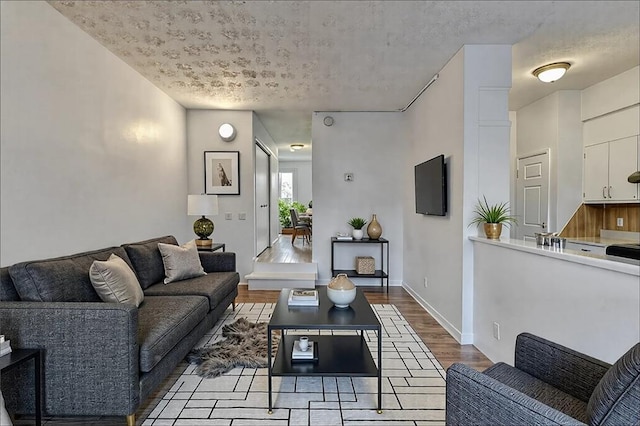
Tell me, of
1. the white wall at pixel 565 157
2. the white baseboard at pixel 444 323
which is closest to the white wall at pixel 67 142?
the white baseboard at pixel 444 323

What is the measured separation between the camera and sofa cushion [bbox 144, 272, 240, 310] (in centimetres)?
296

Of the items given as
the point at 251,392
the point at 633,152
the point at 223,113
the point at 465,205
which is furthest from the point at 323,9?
the point at 633,152

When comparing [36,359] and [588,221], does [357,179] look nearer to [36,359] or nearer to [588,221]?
[588,221]

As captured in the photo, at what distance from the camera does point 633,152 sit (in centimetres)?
364

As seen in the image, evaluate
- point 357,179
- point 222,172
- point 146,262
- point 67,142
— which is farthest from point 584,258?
point 222,172

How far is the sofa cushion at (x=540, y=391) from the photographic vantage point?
4.18 feet

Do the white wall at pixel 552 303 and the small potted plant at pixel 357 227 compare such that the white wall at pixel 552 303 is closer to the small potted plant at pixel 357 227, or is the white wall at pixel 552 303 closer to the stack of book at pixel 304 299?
the stack of book at pixel 304 299

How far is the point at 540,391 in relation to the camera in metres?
1.39

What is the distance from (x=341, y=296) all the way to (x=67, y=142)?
230 cm

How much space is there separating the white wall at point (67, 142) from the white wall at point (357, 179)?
7.73ft

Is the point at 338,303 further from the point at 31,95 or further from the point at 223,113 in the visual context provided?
the point at 223,113

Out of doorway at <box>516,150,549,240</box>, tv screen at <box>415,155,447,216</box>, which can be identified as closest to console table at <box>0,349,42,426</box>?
tv screen at <box>415,155,447,216</box>

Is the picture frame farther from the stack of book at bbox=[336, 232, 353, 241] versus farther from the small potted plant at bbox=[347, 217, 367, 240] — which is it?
the small potted plant at bbox=[347, 217, 367, 240]

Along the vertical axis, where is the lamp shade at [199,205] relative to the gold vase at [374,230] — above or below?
above
